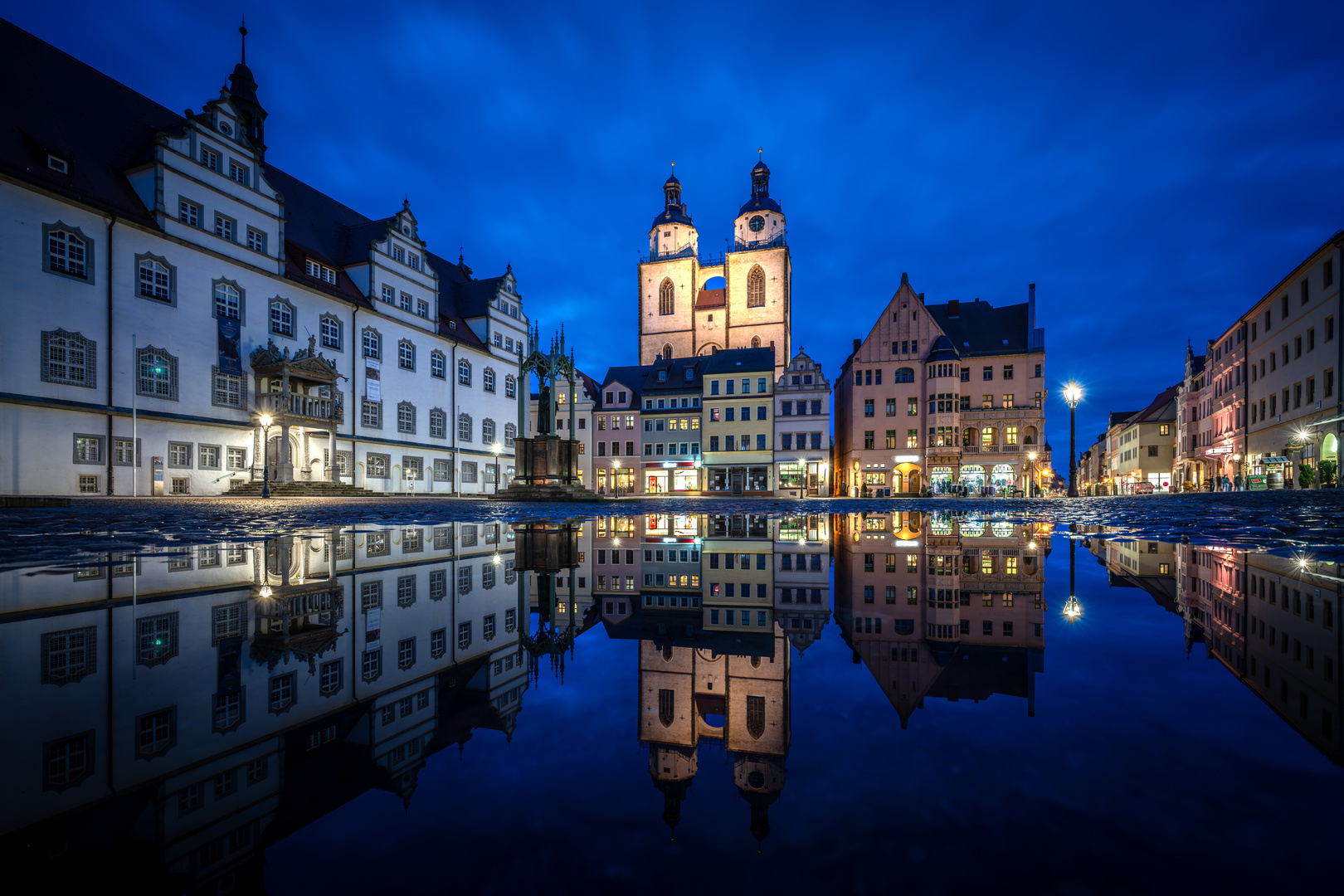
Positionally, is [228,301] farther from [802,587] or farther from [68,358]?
[802,587]

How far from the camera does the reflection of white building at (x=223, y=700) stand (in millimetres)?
1182

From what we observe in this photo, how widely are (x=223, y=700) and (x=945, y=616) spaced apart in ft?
10.6

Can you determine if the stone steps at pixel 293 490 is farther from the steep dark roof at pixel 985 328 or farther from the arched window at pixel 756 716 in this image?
the steep dark roof at pixel 985 328

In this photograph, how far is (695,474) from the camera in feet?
190

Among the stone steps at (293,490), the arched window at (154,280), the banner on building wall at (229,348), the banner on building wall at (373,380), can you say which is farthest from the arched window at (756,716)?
the banner on building wall at (373,380)

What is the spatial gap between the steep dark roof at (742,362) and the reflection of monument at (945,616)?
49.5 m

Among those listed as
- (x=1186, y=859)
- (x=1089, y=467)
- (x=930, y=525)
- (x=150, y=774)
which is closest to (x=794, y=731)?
(x=1186, y=859)

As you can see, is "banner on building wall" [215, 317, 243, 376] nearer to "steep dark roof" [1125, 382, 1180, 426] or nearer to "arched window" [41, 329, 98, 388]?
"arched window" [41, 329, 98, 388]

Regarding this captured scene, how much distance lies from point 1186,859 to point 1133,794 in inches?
10.8

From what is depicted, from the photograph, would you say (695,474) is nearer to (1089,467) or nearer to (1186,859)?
(1186,859)

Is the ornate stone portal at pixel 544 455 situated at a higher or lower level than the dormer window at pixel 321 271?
lower

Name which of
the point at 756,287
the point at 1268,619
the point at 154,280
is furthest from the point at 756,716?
the point at 756,287

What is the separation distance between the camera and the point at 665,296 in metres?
75.8

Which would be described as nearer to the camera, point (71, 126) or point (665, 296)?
point (71, 126)
